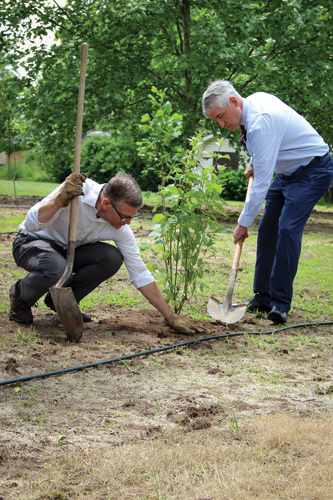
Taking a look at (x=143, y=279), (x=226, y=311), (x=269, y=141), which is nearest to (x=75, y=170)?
(x=143, y=279)

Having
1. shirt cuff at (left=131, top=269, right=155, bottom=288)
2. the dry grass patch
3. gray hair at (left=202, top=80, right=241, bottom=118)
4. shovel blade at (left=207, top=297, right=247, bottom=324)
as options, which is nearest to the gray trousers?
shirt cuff at (left=131, top=269, right=155, bottom=288)

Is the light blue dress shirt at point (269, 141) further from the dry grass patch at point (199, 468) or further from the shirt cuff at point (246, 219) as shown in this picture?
the dry grass patch at point (199, 468)

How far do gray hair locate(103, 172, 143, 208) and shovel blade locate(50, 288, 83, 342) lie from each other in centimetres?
71

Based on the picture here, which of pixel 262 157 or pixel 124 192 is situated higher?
pixel 262 157

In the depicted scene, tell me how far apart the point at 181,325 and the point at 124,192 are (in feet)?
3.57

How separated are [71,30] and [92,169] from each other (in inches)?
473

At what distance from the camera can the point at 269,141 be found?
356 centimetres

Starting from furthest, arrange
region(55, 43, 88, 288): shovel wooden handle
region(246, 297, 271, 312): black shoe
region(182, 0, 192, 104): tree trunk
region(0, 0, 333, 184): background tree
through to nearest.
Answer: region(182, 0, 192, 104): tree trunk < region(0, 0, 333, 184): background tree < region(246, 297, 271, 312): black shoe < region(55, 43, 88, 288): shovel wooden handle

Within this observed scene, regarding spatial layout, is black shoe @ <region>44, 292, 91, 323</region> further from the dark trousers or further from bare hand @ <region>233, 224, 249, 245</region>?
the dark trousers

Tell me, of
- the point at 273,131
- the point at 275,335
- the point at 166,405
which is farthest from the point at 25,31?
the point at 166,405

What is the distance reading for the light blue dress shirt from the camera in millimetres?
3555

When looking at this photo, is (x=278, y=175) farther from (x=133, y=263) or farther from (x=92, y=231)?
(x=92, y=231)

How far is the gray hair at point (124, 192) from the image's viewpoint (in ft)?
10.5

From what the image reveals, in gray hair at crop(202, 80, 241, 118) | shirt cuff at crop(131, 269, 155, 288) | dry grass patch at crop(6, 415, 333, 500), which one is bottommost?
dry grass patch at crop(6, 415, 333, 500)
